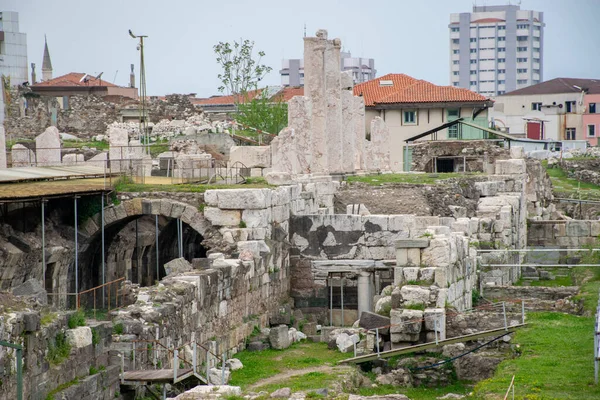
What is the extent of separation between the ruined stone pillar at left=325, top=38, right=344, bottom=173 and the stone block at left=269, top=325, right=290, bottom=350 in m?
14.2

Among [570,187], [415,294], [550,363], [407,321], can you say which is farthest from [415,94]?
[550,363]

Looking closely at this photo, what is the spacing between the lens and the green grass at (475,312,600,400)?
13.5 meters

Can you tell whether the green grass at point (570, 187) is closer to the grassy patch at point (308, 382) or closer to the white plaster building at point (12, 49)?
the white plaster building at point (12, 49)

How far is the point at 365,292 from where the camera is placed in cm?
2434

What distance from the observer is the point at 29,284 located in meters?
16.5

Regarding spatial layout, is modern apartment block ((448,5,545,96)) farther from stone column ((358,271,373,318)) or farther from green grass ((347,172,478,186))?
stone column ((358,271,373,318))

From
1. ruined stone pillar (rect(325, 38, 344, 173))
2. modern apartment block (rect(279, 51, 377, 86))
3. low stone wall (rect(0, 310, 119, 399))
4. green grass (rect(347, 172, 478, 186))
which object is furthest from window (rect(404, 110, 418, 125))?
modern apartment block (rect(279, 51, 377, 86))

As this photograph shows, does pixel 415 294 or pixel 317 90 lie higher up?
pixel 317 90

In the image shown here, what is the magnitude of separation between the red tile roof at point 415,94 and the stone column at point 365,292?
35.6m

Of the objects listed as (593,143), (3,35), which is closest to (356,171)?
(3,35)

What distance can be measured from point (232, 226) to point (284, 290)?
80.8 inches

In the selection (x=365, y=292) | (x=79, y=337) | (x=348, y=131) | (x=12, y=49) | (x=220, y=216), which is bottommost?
(x=365, y=292)

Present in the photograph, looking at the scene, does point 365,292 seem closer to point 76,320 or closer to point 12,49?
point 76,320

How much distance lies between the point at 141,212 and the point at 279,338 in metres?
5.21
